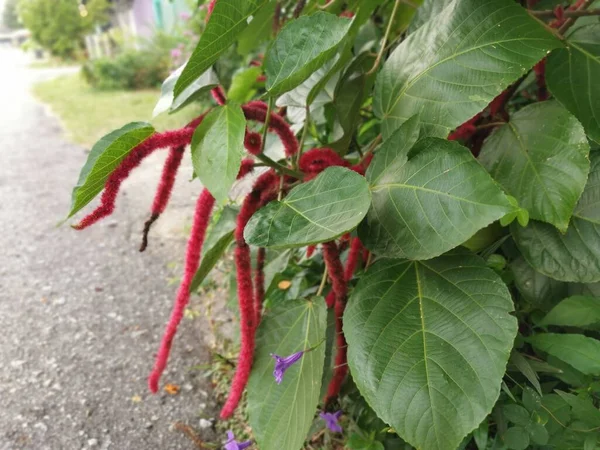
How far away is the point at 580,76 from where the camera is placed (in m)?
0.69

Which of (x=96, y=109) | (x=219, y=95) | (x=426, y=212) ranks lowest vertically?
(x=96, y=109)

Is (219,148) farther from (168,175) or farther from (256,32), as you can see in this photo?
(256,32)

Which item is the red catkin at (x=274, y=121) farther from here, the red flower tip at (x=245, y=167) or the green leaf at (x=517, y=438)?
the green leaf at (x=517, y=438)

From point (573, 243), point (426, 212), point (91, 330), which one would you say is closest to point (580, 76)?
point (573, 243)

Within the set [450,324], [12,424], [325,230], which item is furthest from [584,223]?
[12,424]

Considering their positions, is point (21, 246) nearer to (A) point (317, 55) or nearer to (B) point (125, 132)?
Answer: (B) point (125, 132)

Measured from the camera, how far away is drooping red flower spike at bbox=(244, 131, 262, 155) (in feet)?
2.14

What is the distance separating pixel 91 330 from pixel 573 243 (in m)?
1.30

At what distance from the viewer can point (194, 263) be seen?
0.74 metres

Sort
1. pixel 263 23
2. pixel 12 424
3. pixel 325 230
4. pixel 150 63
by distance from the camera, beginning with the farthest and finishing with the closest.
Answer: pixel 150 63, pixel 12 424, pixel 263 23, pixel 325 230

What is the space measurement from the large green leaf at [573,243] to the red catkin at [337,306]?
240mm

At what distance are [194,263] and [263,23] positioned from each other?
0.50 meters

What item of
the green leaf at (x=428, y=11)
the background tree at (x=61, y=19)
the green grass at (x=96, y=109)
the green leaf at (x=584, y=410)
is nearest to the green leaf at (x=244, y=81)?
the green leaf at (x=428, y=11)

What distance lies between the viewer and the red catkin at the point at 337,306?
2.41 feet
